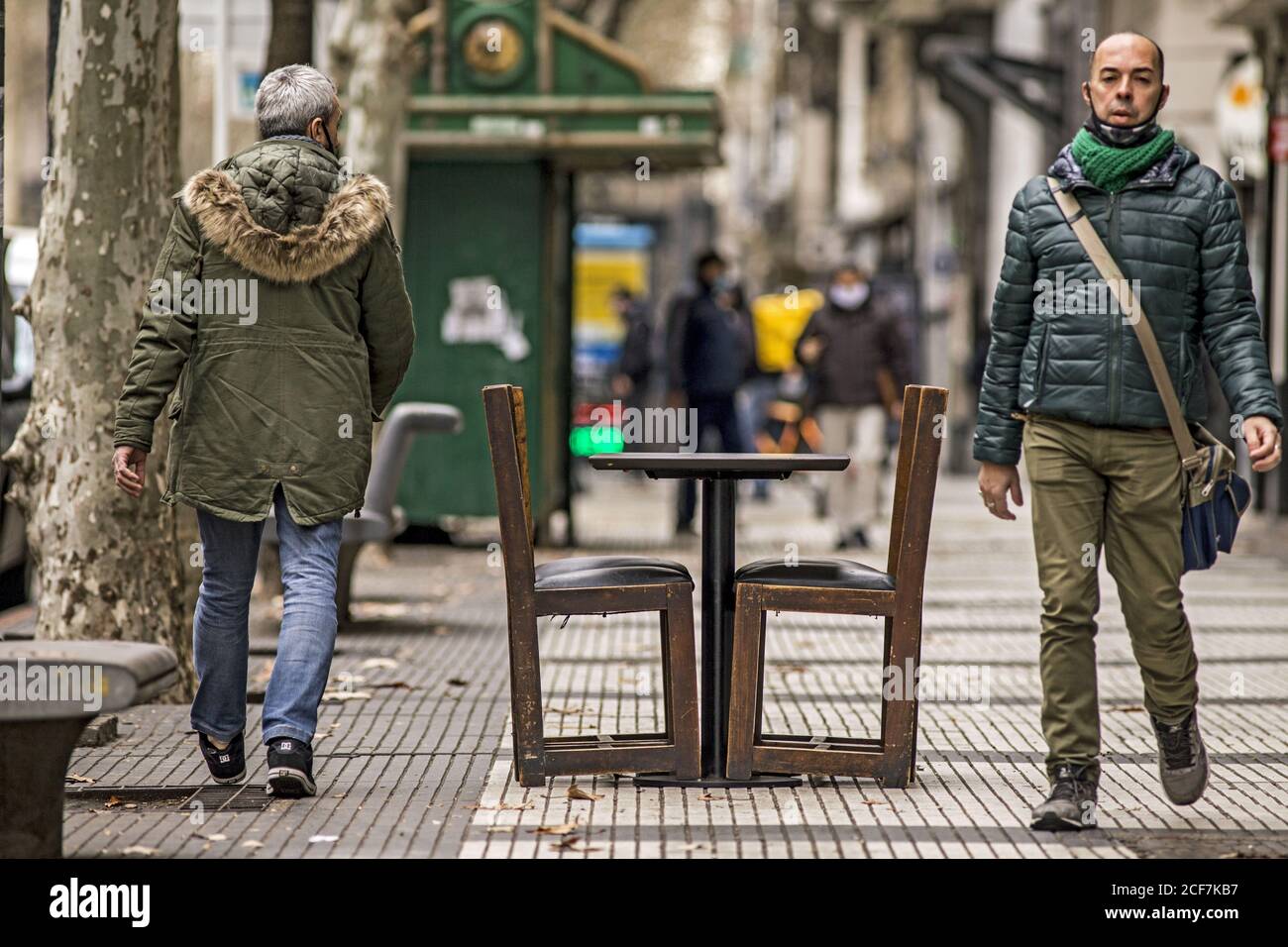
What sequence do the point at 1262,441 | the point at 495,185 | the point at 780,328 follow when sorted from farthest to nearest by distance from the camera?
the point at 780,328, the point at 495,185, the point at 1262,441

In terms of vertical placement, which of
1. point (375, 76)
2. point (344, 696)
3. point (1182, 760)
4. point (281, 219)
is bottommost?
point (344, 696)

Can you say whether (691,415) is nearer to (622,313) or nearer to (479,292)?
(479,292)

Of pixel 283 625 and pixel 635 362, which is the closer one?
pixel 283 625

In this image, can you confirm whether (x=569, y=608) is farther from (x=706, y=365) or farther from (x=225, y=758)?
(x=706, y=365)

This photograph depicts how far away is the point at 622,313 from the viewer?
25.7 meters

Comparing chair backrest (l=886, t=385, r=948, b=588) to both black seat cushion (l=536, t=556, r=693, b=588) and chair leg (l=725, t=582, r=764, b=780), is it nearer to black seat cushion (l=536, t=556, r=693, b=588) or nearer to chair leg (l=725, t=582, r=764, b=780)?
chair leg (l=725, t=582, r=764, b=780)

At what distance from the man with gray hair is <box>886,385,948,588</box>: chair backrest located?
5.16 feet

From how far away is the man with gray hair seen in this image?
6270mm

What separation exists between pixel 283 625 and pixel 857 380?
10263 millimetres

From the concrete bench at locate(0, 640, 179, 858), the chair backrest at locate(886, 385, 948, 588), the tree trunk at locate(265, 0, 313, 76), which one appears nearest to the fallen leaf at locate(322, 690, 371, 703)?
the chair backrest at locate(886, 385, 948, 588)

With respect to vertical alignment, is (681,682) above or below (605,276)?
below

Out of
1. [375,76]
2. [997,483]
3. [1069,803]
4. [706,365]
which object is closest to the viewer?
[1069,803]

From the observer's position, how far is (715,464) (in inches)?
247

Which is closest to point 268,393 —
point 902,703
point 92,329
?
point 92,329
